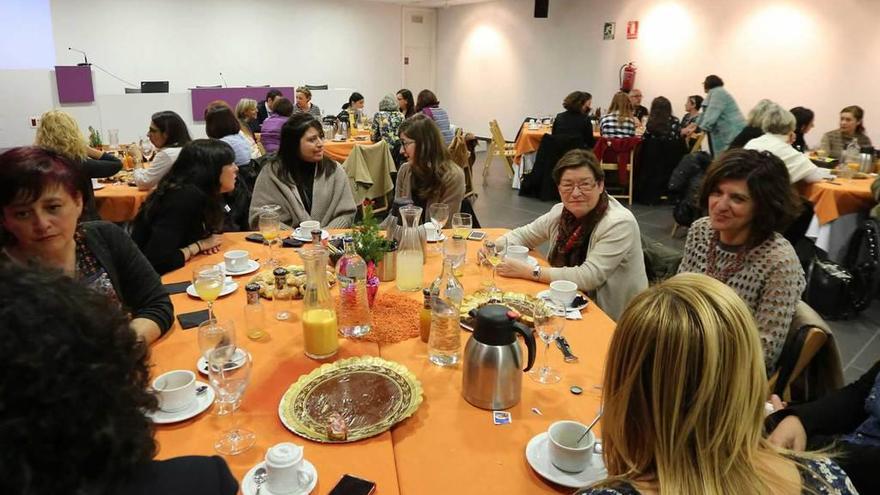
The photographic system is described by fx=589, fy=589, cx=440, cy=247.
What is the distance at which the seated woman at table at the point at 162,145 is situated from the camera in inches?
159

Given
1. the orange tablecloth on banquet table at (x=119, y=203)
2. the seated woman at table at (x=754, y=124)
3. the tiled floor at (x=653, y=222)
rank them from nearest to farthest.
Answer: the tiled floor at (x=653, y=222) < the orange tablecloth on banquet table at (x=119, y=203) < the seated woman at table at (x=754, y=124)

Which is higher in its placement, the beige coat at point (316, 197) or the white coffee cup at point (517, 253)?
the beige coat at point (316, 197)

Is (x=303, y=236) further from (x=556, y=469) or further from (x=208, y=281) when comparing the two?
(x=556, y=469)

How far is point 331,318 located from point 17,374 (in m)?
1.11

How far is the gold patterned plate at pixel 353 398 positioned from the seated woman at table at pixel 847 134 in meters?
6.08

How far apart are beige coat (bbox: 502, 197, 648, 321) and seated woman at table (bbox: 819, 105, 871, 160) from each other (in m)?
4.65

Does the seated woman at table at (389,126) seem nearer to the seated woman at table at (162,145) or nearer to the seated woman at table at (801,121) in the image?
the seated woman at table at (162,145)

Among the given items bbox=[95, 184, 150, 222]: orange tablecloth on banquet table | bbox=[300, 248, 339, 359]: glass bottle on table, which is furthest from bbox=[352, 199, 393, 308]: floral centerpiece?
bbox=[95, 184, 150, 222]: orange tablecloth on banquet table

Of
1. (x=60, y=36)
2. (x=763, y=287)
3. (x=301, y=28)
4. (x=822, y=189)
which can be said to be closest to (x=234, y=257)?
(x=763, y=287)

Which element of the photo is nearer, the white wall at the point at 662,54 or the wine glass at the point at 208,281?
the wine glass at the point at 208,281

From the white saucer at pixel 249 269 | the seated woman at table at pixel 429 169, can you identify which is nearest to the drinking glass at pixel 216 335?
the white saucer at pixel 249 269

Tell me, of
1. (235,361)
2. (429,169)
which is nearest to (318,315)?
(235,361)

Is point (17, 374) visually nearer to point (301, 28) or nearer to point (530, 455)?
point (530, 455)

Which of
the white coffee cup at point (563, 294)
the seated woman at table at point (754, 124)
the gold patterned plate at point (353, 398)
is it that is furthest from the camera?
the seated woman at table at point (754, 124)
